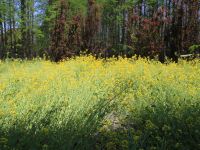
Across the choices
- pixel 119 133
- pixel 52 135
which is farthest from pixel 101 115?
pixel 52 135

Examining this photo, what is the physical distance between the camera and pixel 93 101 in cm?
555

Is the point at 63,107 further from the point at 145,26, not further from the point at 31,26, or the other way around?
the point at 31,26

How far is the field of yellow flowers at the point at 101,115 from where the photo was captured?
146 inches

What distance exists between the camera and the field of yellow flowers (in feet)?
12.1

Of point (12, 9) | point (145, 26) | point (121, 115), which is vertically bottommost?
point (121, 115)

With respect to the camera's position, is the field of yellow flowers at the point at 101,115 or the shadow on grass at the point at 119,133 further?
the field of yellow flowers at the point at 101,115

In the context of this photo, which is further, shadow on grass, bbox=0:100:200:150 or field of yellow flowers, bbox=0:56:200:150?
field of yellow flowers, bbox=0:56:200:150

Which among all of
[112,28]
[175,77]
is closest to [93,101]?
[175,77]

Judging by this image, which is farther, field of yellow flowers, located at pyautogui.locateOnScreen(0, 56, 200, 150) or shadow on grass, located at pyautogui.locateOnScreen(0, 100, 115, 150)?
field of yellow flowers, located at pyautogui.locateOnScreen(0, 56, 200, 150)

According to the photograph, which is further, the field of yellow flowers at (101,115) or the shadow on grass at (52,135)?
the field of yellow flowers at (101,115)

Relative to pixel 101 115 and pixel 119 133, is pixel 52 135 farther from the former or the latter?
pixel 101 115

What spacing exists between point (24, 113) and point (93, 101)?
1.21 meters

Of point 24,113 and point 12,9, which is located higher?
point 12,9

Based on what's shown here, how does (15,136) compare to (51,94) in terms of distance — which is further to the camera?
(51,94)
